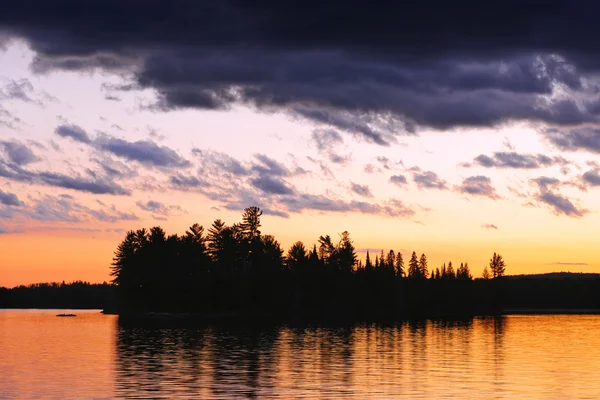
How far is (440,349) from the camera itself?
95.9 m

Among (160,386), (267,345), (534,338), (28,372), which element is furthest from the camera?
(534,338)

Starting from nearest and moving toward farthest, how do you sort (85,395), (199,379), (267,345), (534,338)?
1. (85,395)
2. (199,379)
3. (267,345)
4. (534,338)

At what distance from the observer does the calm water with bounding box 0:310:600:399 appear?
56.4 meters

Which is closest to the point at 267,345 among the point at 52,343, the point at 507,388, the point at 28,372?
the point at 52,343

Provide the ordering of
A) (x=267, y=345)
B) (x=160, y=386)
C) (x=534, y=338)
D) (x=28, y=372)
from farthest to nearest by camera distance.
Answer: (x=534, y=338) → (x=267, y=345) → (x=28, y=372) → (x=160, y=386)

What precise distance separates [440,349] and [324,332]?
37347mm

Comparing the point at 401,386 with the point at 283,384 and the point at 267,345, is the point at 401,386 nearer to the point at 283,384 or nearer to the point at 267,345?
the point at 283,384

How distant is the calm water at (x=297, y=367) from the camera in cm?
5643

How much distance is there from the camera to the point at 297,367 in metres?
72.4

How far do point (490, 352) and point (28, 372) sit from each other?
4869 centimetres

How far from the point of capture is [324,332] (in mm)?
131125

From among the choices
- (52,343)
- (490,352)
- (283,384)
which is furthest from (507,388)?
(52,343)

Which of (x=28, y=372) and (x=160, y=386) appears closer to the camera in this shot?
(x=160, y=386)

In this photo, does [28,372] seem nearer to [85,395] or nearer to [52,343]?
[85,395]
